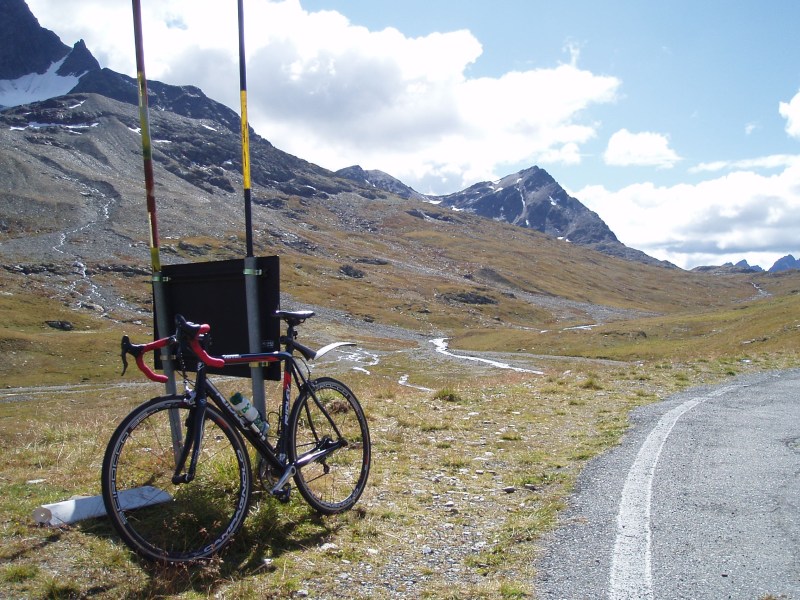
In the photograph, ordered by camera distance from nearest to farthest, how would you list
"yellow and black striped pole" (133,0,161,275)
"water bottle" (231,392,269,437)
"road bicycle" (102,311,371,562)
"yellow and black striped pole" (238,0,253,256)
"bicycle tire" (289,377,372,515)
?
"road bicycle" (102,311,371,562)
"water bottle" (231,392,269,437)
"bicycle tire" (289,377,372,515)
"yellow and black striped pole" (238,0,253,256)
"yellow and black striped pole" (133,0,161,275)

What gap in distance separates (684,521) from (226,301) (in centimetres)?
582

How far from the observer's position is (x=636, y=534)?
617 cm

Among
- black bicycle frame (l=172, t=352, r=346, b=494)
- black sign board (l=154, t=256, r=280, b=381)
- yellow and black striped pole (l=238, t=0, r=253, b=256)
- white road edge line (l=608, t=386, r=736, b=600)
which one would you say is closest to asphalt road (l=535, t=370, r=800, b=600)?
white road edge line (l=608, t=386, r=736, b=600)

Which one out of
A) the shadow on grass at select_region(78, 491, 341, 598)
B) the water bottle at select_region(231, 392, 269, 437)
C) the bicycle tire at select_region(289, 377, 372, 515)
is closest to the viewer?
the shadow on grass at select_region(78, 491, 341, 598)

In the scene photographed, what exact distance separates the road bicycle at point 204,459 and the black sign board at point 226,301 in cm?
26

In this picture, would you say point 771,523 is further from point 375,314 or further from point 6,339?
point 375,314

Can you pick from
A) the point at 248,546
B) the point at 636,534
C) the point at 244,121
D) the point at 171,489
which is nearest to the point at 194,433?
the point at 171,489

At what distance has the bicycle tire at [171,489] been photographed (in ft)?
16.5

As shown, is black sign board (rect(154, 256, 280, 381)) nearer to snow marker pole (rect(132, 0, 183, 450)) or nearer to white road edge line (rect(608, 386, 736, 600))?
snow marker pole (rect(132, 0, 183, 450))

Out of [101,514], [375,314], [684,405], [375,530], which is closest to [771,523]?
[375,530]

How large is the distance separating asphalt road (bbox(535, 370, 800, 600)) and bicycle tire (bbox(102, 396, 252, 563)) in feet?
9.51

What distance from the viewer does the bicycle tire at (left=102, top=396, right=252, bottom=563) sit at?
16.5 ft

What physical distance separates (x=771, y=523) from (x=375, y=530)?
4.18m

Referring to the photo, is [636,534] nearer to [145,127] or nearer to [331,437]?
[331,437]
